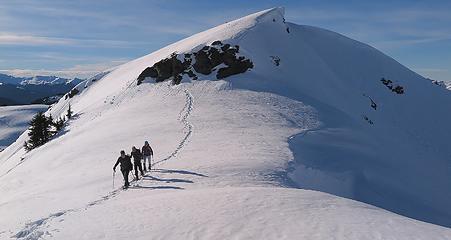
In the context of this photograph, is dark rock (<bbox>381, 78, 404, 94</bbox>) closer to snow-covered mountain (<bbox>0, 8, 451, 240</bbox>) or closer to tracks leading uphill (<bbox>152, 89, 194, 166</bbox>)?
snow-covered mountain (<bbox>0, 8, 451, 240</bbox>)

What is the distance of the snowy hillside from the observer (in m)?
121

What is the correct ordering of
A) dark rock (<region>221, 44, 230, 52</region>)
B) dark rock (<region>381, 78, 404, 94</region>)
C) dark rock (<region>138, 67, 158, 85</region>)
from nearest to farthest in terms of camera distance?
dark rock (<region>138, 67, 158, 85</region>), dark rock (<region>221, 44, 230, 52</region>), dark rock (<region>381, 78, 404, 94</region>)

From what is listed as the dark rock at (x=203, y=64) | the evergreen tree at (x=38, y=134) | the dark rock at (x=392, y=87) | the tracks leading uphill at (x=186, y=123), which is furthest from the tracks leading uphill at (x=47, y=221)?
the dark rock at (x=392, y=87)

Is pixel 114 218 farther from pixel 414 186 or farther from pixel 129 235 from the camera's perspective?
pixel 414 186

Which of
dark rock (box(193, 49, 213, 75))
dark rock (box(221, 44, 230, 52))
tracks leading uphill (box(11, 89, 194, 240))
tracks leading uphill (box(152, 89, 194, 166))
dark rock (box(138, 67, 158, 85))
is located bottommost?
tracks leading uphill (box(11, 89, 194, 240))

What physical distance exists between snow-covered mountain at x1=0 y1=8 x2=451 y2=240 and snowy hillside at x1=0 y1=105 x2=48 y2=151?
2242 inches

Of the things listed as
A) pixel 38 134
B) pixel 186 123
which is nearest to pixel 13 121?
pixel 38 134

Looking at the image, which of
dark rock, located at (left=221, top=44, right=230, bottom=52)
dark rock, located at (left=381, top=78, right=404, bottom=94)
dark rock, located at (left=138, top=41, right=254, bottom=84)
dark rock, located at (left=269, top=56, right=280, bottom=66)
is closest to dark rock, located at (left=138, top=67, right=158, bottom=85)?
dark rock, located at (left=138, top=41, right=254, bottom=84)

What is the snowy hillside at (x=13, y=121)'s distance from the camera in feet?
396

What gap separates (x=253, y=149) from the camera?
1040 inches

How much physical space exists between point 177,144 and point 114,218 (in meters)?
15.5

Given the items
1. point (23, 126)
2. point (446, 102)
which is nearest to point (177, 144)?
point (446, 102)

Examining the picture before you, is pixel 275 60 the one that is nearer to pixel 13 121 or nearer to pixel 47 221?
pixel 47 221

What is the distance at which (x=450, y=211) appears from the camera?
31203 mm
